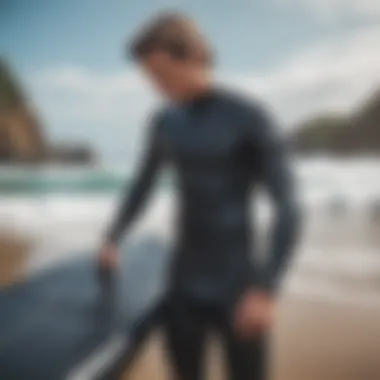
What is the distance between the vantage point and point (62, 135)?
5.05 ft

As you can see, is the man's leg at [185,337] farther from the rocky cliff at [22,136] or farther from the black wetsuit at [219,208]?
the rocky cliff at [22,136]

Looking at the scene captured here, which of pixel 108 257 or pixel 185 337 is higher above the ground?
pixel 108 257

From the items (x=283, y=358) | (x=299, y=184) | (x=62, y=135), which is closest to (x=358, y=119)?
(x=299, y=184)

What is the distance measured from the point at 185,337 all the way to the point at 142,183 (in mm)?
288

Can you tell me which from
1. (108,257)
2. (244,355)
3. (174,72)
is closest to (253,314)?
(244,355)

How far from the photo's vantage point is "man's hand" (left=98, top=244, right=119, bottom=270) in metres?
1.47

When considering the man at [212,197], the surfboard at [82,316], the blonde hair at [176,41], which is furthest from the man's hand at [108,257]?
the blonde hair at [176,41]

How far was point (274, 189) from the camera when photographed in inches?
50.9

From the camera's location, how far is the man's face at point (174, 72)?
136 centimetres

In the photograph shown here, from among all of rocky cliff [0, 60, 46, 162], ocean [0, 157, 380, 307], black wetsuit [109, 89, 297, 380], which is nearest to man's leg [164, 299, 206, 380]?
black wetsuit [109, 89, 297, 380]

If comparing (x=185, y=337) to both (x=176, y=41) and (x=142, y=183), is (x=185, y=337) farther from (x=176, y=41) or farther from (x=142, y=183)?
(x=176, y=41)

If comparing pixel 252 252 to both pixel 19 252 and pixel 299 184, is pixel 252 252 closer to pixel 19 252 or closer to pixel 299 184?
pixel 299 184

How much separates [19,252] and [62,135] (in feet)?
0.82

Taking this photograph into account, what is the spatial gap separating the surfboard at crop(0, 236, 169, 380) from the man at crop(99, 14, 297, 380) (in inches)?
2.6
